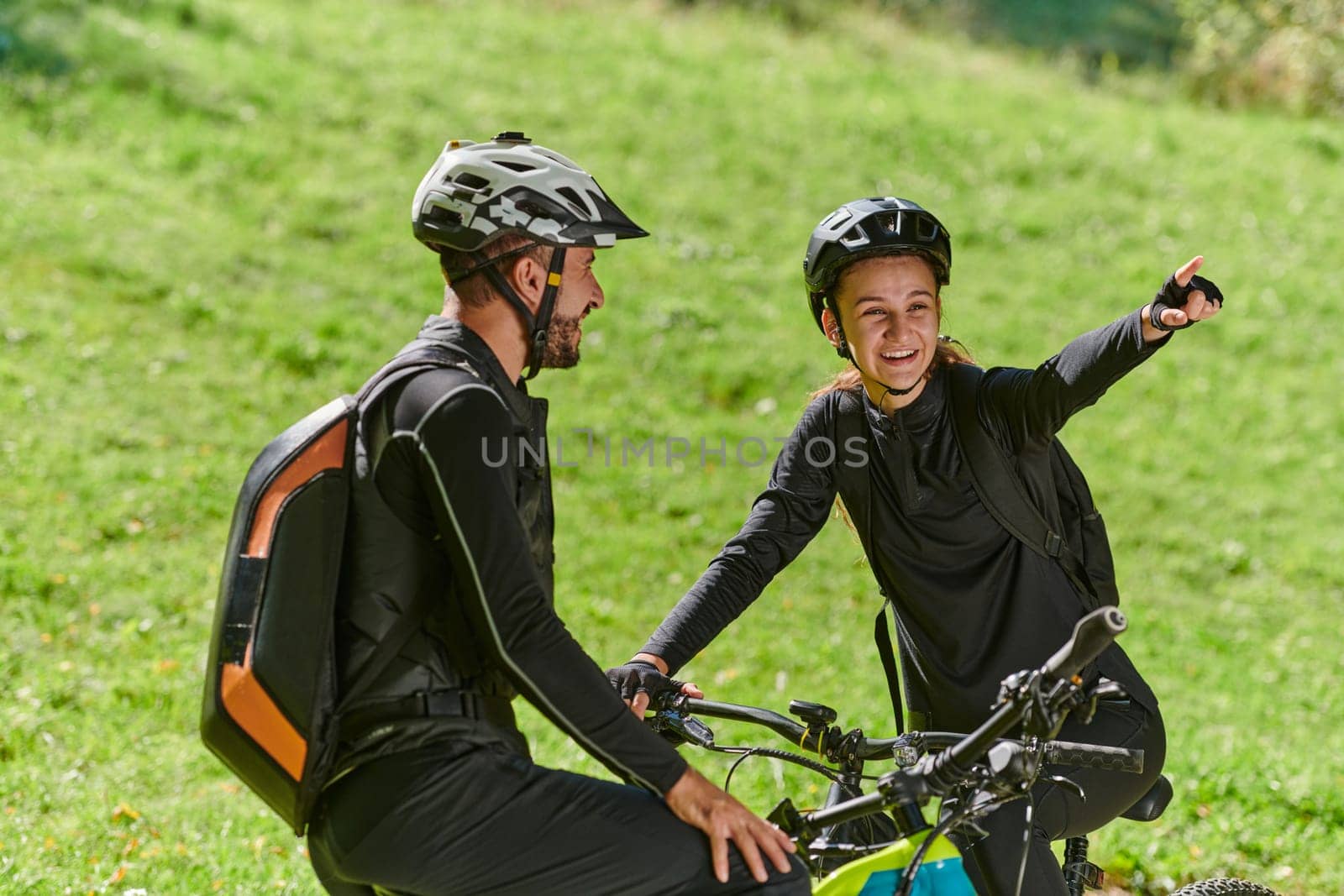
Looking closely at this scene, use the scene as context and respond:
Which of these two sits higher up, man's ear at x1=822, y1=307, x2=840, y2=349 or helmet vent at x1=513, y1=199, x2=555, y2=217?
helmet vent at x1=513, y1=199, x2=555, y2=217

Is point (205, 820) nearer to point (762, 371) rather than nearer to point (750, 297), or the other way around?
point (762, 371)

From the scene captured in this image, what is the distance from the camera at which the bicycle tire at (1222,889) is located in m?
4.15

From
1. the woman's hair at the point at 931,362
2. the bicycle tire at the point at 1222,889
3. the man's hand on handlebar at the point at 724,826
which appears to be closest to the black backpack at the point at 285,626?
the man's hand on handlebar at the point at 724,826

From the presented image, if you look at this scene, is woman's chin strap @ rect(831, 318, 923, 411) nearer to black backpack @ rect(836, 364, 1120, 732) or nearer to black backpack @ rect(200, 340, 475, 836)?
black backpack @ rect(836, 364, 1120, 732)

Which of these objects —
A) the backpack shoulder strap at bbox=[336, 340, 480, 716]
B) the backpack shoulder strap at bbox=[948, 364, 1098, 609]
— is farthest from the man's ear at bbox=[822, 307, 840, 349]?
the backpack shoulder strap at bbox=[336, 340, 480, 716]

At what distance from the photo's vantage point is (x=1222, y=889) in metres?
4.18

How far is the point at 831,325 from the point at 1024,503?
0.78 meters

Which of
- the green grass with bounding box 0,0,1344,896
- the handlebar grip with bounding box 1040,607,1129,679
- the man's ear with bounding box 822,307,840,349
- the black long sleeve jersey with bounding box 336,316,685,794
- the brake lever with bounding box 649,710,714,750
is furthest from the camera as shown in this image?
the green grass with bounding box 0,0,1344,896

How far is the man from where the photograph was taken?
2578 mm

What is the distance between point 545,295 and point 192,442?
24.0 feet

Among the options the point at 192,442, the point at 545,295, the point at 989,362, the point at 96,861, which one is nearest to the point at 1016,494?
the point at 545,295

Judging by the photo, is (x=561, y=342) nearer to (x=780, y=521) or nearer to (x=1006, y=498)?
(x=780, y=521)

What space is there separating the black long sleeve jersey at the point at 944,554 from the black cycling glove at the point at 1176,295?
6.6 inches

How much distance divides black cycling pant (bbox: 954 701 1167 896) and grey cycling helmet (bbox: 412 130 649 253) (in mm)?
1726
